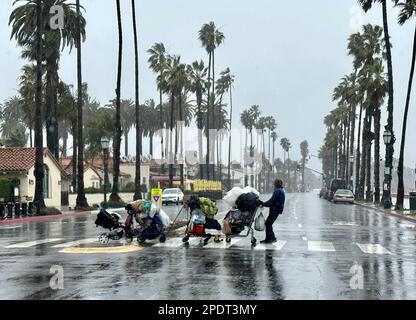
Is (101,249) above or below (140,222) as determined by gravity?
below

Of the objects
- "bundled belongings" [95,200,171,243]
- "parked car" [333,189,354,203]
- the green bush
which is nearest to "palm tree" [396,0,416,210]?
"parked car" [333,189,354,203]

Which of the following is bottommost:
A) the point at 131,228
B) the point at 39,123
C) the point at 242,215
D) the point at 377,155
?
the point at 131,228

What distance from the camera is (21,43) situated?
57469 mm

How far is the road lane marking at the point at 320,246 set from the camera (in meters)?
A: 17.8

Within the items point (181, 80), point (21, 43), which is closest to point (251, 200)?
point (21, 43)

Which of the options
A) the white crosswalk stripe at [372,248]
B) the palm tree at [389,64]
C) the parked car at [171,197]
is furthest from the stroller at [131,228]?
the parked car at [171,197]

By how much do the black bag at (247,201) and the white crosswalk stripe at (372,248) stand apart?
10.0 feet

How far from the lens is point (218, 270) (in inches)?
518

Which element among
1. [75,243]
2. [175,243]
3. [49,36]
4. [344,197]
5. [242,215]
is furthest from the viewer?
[344,197]

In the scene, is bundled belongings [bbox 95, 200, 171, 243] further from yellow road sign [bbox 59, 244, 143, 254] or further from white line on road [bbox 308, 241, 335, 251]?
white line on road [bbox 308, 241, 335, 251]

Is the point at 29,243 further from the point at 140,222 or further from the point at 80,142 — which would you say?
the point at 80,142

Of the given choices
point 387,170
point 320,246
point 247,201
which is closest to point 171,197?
point 387,170

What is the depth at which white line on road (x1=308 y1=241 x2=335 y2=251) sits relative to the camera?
17.9 metres

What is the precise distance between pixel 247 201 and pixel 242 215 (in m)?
0.58
